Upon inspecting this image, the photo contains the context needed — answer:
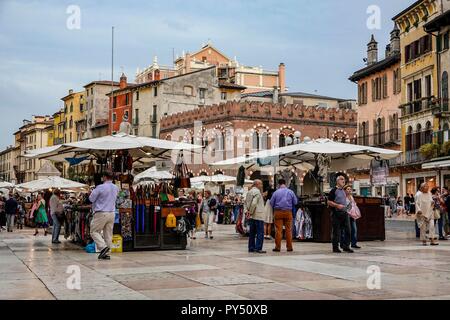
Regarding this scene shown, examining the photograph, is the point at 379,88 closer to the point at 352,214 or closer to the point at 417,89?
the point at 417,89

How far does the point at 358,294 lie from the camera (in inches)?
295

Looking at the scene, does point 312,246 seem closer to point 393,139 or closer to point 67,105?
point 393,139

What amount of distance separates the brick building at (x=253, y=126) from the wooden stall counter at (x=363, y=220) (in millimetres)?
34685

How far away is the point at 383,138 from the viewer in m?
48.0

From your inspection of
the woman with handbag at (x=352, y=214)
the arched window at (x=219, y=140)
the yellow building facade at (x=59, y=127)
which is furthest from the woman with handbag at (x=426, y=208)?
Answer: the yellow building facade at (x=59, y=127)

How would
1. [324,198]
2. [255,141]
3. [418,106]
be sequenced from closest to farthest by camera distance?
[324,198] → [418,106] → [255,141]

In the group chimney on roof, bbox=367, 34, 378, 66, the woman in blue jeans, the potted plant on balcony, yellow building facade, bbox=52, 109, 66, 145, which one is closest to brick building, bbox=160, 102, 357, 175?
chimney on roof, bbox=367, 34, 378, 66

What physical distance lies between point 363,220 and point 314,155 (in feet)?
9.23

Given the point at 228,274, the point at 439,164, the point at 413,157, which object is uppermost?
the point at 413,157

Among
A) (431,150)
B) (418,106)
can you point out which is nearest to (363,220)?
(431,150)

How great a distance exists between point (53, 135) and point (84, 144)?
92.5 metres

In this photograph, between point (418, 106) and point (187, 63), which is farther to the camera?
point (187, 63)
